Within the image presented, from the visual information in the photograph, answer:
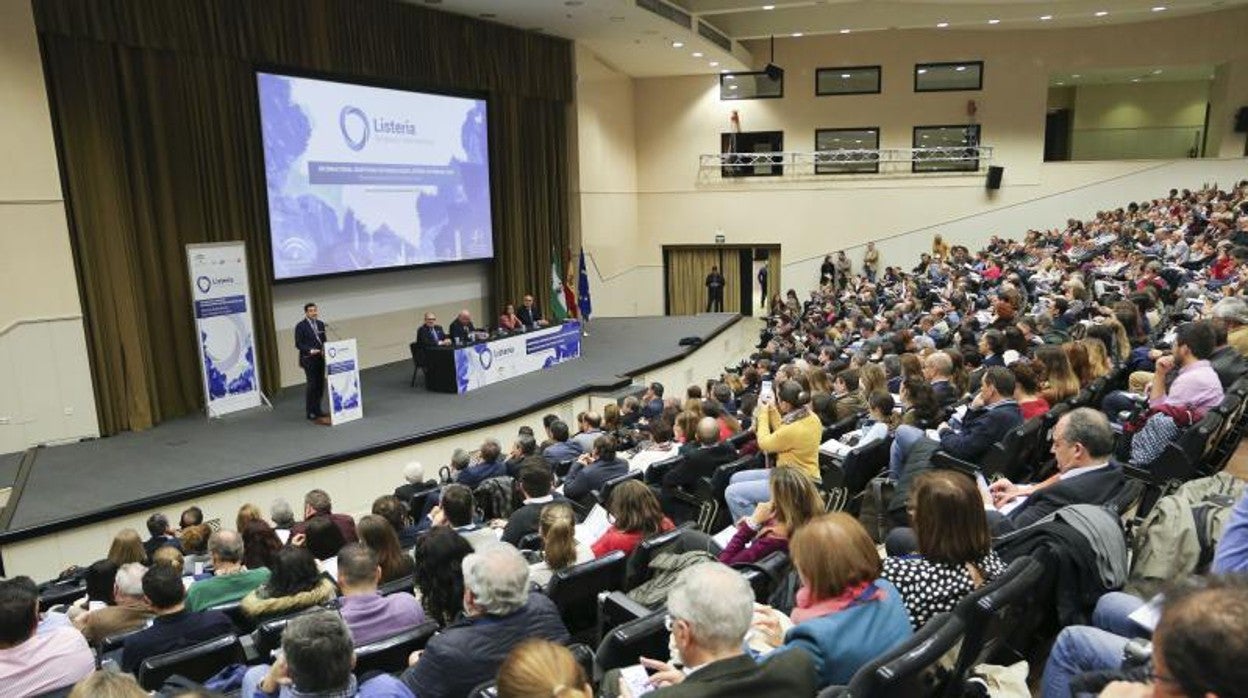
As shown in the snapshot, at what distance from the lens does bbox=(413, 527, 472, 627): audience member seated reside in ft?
10.5

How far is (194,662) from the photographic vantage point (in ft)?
9.44

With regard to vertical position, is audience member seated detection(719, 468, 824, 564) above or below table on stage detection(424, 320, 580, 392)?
above

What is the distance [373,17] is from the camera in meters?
11.4

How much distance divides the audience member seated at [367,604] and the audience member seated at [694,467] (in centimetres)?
219

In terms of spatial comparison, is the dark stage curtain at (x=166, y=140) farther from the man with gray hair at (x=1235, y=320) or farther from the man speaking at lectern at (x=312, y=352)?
the man with gray hair at (x=1235, y=320)

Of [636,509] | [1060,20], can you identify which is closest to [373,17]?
[636,509]

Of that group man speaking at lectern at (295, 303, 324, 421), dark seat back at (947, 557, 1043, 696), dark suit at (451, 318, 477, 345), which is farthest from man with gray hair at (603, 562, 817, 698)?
dark suit at (451, 318, 477, 345)

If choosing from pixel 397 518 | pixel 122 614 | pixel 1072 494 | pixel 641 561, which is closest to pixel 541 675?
pixel 641 561

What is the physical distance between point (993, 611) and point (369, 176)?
416 inches

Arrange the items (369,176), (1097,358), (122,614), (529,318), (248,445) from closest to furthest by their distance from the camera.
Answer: (122,614) → (1097,358) → (248,445) → (369,176) → (529,318)

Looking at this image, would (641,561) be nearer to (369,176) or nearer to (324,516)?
(324,516)

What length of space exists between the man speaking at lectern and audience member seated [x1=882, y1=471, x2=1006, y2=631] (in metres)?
7.51

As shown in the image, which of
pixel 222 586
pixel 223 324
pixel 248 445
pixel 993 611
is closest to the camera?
pixel 993 611

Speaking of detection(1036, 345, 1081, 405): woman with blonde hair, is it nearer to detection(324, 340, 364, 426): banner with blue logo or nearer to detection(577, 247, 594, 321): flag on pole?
detection(324, 340, 364, 426): banner with blue logo
